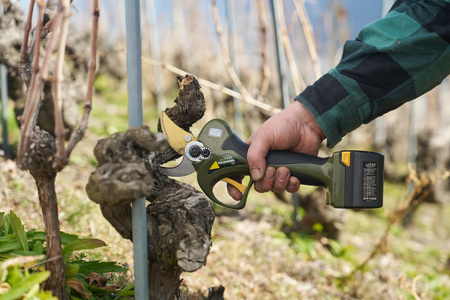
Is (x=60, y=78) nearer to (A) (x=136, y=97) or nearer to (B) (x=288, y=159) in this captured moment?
(A) (x=136, y=97)

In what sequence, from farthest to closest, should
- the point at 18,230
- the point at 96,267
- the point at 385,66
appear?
the point at 385,66 < the point at 96,267 < the point at 18,230

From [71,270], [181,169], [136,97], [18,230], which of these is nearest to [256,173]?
[181,169]

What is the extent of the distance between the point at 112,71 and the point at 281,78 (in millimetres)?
4839

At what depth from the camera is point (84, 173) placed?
3705mm

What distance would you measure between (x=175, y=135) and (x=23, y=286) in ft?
2.41

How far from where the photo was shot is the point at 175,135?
1557 millimetres

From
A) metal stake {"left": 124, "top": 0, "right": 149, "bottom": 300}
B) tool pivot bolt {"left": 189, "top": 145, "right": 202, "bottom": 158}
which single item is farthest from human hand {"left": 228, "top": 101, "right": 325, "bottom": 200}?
metal stake {"left": 124, "top": 0, "right": 149, "bottom": 300}

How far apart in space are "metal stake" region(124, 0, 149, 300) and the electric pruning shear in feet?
1.31

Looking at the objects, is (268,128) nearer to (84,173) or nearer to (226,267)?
(226,267)

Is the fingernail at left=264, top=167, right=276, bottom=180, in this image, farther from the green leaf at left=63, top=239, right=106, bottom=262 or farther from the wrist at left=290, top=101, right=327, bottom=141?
the green leaf at left=63, top=239, right=106, bottom=262

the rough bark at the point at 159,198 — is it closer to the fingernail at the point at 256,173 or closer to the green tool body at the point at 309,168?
the green tool body at the point at 309,168

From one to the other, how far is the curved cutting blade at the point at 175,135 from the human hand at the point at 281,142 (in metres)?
0.26

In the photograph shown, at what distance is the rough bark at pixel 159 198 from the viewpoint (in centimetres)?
106

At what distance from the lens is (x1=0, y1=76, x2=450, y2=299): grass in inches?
102
